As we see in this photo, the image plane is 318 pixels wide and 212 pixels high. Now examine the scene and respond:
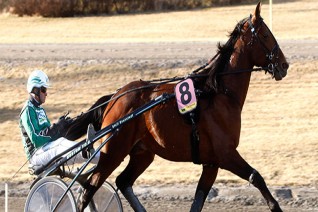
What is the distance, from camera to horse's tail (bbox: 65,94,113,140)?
820 centimetres

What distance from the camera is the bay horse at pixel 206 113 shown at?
7.55m

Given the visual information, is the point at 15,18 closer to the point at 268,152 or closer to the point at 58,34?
the point at 58,34

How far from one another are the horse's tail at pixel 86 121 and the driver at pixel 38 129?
1.16ft

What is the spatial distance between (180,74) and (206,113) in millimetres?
8695

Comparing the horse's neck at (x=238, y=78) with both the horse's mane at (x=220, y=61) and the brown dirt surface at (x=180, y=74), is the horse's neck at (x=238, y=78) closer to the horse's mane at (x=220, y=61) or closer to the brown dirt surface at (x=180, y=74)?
the horse's mane at (x=220, y=61)

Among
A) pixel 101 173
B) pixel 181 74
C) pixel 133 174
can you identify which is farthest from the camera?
pixel 181 74

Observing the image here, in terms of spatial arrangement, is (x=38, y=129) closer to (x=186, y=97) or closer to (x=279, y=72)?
(x=186, y=97)

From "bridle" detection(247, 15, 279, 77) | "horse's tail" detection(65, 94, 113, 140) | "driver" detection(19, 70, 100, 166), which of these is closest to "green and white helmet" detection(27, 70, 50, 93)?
"driver" detection(19, 70, 100, 166)

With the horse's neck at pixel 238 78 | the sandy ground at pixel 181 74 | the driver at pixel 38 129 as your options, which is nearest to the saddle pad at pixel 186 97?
the horse's neck at pixel 238 78

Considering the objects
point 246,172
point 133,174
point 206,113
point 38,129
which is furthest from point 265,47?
point 38,129

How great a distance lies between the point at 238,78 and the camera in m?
7.74

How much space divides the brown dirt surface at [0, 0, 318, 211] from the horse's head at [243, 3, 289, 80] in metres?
1.91

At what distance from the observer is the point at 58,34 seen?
86.0 ft

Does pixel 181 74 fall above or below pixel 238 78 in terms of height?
below
